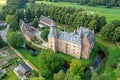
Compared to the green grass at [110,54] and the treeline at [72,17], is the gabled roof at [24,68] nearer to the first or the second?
the green grass at [110,54]

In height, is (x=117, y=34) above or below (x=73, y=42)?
above

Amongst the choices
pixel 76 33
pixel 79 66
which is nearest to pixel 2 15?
pixel 76 33

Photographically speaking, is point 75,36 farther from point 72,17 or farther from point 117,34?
point 72,17

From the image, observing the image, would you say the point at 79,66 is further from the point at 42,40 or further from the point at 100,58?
the point at 42,40

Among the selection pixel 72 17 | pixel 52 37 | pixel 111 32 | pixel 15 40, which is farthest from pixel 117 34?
pixel 15 40

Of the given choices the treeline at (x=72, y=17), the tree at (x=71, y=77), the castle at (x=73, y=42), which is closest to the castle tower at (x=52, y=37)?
the castle at (x=73, y=42)
